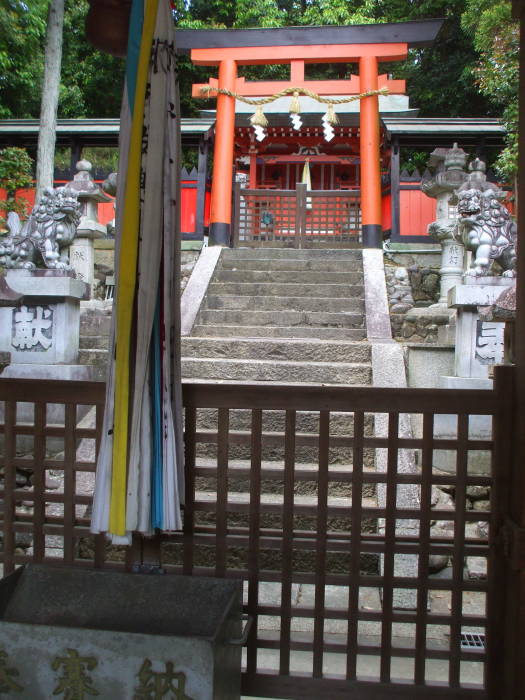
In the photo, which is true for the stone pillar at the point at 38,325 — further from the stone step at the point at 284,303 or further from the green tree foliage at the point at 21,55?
the green tree foliage at the point at 21,55

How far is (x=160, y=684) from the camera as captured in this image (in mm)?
1819

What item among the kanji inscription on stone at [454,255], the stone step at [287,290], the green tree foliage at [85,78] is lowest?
the stone step at [287,290]

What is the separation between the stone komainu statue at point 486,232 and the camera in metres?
6.21

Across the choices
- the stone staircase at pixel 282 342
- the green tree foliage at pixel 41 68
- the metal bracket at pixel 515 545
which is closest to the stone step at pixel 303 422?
the stone staircase at pixel 282 342

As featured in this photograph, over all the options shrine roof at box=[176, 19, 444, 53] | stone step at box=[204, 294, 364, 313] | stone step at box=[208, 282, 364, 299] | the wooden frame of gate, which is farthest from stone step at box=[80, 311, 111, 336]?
shrine roof at box=[176, 19, 444, 53]

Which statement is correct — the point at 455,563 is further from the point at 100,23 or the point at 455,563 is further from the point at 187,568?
the point at 100,23

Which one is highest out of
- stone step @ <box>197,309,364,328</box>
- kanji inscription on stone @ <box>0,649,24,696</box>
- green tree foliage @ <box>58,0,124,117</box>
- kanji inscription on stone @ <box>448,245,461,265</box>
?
green tree foliage @ <box>58,0,124,117</box>

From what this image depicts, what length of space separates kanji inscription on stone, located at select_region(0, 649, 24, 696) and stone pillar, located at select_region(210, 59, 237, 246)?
9994 mm

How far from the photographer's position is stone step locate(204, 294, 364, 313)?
27.7 feet

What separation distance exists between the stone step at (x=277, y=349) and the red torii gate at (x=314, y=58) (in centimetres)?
487

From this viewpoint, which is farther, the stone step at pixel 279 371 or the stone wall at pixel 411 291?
the stone wall at pixel 411 291

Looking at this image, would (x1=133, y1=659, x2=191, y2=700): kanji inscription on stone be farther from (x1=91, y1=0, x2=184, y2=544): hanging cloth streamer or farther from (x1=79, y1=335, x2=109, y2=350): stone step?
(x1=79, y1=335, x2=109, y2=350): stone step

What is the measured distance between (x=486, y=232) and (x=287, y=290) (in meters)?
3.26

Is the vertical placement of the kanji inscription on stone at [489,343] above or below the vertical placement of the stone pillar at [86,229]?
below
